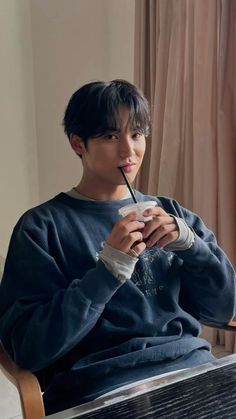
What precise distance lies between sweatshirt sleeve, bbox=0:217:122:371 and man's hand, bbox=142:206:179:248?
0.36ft

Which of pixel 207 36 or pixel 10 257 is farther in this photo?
pixel 207 36

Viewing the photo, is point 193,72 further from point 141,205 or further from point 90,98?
point 141,205

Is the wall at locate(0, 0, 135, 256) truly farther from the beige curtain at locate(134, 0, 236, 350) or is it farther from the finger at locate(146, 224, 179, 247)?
the finger at locate(146, 224, 179, 247)

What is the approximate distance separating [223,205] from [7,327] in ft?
4.33

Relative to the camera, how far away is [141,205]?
100 cm

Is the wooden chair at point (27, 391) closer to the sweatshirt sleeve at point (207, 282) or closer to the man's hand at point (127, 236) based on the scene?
the man's hand at point (127, 236)

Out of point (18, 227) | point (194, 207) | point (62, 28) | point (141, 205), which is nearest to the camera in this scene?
point (141, 205)

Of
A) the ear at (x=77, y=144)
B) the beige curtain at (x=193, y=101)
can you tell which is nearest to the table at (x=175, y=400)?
the ear at (x=77, y=144)

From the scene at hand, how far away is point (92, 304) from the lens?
3.21 feet

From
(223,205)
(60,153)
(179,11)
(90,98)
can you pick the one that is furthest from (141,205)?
(60,153)

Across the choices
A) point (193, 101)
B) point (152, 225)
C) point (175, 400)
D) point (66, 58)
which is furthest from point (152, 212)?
point (66, 58)

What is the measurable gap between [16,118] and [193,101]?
1.47 metres

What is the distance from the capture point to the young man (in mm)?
989

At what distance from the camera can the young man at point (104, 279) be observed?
989mm
